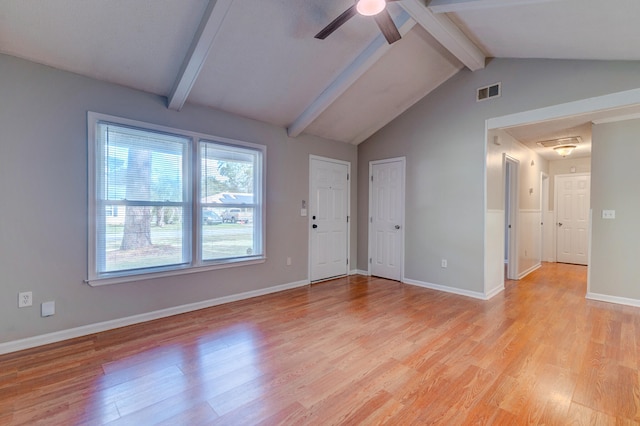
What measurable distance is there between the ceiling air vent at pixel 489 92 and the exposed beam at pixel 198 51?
3323 millimetres

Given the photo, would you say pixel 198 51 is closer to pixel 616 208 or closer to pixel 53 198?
pixel 53 198

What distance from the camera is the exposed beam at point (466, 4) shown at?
2.40 m

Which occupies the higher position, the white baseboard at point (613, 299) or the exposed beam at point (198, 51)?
the exposed beam at point (198, 51)

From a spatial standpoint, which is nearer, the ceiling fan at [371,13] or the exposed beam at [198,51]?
the ceiling fan at [371,13]

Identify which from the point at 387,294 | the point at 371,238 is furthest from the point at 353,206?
the point at 387,294

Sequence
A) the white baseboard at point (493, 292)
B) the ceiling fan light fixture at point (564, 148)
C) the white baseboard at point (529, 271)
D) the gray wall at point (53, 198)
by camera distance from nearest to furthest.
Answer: the gray wall at point (53, 198)
the white baseboard at point (493, 292)
the ceiling fan light fixture at point (564, 148)
the white baseboard at point (529, 271)

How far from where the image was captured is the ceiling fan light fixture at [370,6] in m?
2.11

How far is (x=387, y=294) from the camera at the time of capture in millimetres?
4219

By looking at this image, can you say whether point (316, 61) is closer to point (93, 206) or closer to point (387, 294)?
point (93, 206)

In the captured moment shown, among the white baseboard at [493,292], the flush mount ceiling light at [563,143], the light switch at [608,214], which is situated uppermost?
the flush mount ceiling light at [563,143]

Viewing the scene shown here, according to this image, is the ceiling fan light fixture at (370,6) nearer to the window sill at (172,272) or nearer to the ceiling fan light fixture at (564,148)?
the window sill at (172,272)

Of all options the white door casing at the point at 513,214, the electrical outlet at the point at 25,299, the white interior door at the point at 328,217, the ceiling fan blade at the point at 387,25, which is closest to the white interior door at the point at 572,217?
the white door casing at the point at 513,214

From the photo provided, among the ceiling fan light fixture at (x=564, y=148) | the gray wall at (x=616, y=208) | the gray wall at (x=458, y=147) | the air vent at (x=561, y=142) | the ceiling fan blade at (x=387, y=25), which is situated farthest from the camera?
the ceiling fan light fixture at (x=564, y=148)

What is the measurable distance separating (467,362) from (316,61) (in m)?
3.30
